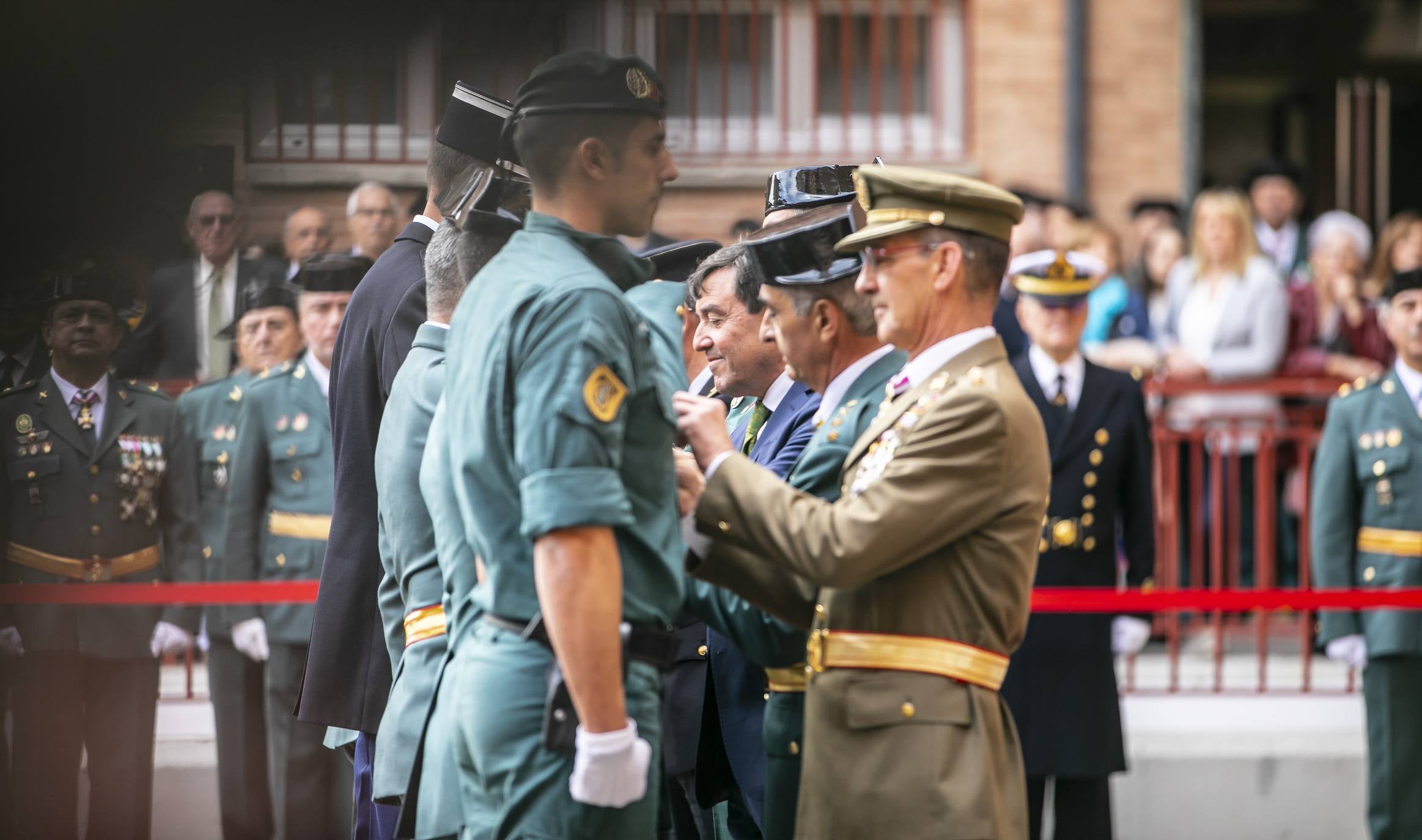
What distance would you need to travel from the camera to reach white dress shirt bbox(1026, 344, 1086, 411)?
5.62 meters

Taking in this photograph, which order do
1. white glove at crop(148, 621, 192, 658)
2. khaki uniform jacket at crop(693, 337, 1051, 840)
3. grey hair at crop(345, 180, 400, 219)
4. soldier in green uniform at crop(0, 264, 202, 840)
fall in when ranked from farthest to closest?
grey hair at crop(345, 180, 400, 219), white glove at crop(148, 621, 192, 658), soldier in green uniform at crop(0, 264, 202, 840), khaki uniform jacket at crop(693, 337, 1051, 840)

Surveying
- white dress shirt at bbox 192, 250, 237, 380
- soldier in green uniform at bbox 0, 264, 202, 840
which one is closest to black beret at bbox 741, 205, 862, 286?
soldier in green uniform at bbox 0, 264, 202, 840

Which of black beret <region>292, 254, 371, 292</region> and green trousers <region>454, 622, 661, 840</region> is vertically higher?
black beret <region>292, 254, 371, 292</region>

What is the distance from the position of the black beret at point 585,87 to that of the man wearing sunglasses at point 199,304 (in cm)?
404

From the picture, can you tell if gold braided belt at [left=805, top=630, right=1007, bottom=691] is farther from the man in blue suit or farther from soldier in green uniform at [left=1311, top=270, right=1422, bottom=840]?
soldier in green uniform at [left=1311, top=270, right=1422, bottom=840]

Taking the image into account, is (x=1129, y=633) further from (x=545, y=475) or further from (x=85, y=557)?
(x=545, y=475)

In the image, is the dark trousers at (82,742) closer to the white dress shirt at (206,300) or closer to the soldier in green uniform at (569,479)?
the white dress shirt at (206,300)

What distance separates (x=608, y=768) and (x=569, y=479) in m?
0.43

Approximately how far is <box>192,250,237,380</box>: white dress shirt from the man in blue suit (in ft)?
11.1

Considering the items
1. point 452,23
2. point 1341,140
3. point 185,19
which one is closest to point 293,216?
point 452,23

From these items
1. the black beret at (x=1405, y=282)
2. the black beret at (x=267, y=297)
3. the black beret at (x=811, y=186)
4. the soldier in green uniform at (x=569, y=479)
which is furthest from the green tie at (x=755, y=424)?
the black beret at (x=267, y=297)

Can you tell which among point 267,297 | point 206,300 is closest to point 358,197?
point 267,297

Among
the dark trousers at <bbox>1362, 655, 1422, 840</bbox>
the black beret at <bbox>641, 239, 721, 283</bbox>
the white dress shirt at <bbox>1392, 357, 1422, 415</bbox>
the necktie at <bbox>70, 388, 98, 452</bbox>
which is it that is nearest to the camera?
the black beret at <bbox>641, 239, 721, 283</bbox>

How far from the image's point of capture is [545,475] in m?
2.50
